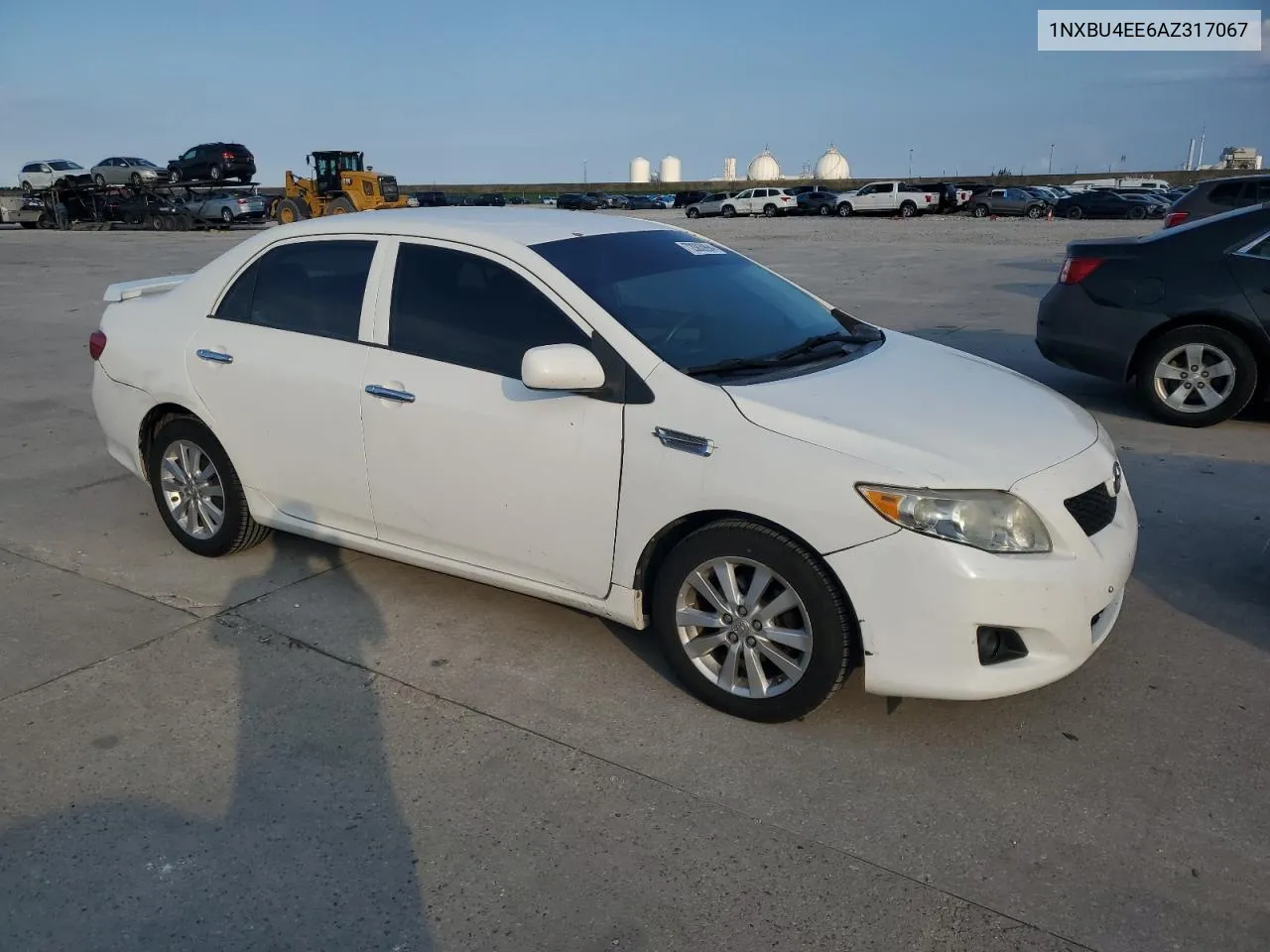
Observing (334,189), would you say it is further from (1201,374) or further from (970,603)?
(970,603)

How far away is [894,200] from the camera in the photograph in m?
49.2

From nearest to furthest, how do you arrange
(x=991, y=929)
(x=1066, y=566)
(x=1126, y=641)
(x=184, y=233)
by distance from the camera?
(x=991, y=929)
(x=1066, y=566)
(x=1126, y=641)
(x=184, y=233)

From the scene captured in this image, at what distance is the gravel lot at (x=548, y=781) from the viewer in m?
2.63

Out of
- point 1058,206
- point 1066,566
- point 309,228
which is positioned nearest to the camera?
point 1066,566

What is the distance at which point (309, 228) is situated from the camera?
4570 millimetres

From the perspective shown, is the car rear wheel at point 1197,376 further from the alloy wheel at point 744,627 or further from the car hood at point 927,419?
the alloy wheel at point 744,627

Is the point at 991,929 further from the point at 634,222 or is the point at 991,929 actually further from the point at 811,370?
the point at 634,222

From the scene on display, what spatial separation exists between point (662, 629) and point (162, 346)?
9.38ft

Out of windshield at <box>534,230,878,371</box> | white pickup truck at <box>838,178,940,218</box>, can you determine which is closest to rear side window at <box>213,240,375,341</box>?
windshield at <box>534,230,878,371</box>

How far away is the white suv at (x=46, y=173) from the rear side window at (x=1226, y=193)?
4454cm

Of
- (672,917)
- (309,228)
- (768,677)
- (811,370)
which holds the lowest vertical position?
(672,917)

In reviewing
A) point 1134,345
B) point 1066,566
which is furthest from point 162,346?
point 1134,345

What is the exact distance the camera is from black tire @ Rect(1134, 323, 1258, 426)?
6.88 m

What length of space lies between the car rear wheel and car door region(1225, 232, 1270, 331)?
25cm
